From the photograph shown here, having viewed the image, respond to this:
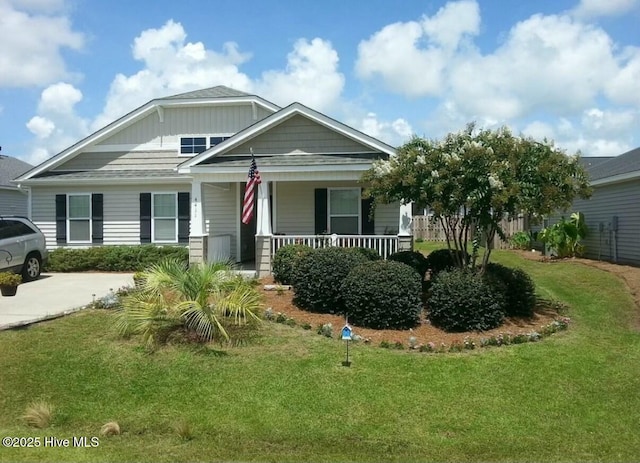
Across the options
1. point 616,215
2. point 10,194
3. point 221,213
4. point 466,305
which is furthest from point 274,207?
point 10,194

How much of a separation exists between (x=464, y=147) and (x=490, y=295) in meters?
2.59

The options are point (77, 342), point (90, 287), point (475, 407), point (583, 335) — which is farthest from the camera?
point (90, 287)

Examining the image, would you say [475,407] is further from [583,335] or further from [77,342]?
[77,342]

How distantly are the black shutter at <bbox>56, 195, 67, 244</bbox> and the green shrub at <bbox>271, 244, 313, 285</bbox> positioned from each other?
920cm

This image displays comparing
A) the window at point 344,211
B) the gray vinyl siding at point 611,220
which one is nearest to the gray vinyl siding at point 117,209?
the window at point 344,211

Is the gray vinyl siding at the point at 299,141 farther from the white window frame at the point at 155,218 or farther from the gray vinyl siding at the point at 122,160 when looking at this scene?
the gray vinyl siding at the point at 122,160

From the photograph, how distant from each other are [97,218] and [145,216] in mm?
1673

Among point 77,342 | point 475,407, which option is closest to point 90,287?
point 77,342

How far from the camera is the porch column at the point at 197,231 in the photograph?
48.7 ft

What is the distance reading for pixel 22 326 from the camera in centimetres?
912

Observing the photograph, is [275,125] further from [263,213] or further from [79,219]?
[79,219]

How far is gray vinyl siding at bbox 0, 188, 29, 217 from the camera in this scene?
2644 centimetres

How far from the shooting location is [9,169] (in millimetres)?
28953

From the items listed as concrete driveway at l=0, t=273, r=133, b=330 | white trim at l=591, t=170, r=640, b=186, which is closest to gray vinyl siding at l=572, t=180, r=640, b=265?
white trim at l=591, t=170, r=640, b=186
